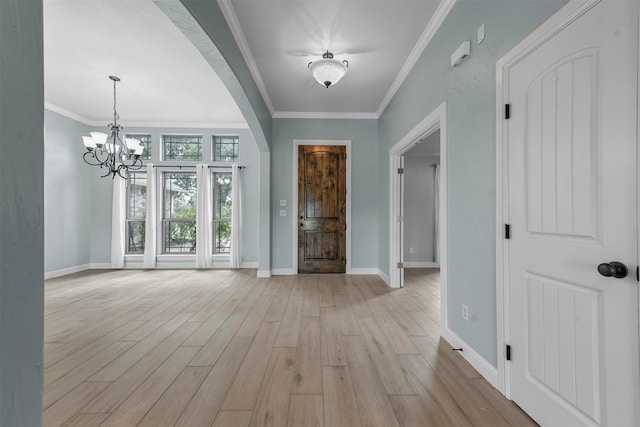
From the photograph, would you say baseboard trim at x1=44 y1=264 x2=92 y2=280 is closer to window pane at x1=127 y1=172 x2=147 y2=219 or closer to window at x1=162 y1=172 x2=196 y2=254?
window pane at x1=127 y1=172 x2=147 y2=219

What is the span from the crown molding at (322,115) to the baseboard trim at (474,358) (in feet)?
12.4

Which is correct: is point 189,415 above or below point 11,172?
below

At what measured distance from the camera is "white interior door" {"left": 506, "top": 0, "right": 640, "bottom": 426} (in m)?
1.02

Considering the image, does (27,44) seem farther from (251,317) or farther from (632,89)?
(251,317)

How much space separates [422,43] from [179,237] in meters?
5.43

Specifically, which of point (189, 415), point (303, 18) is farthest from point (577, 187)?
point (303, 18)

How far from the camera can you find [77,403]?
1.58 metres

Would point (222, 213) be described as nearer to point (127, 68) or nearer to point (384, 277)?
point (127, 68)

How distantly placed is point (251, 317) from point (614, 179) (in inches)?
114

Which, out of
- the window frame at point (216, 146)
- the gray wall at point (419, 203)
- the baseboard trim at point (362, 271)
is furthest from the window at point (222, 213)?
the gray wall at point (419, 203)

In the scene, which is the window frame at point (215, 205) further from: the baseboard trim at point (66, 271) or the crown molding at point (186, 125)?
the baseboard trim at point (66, 271)

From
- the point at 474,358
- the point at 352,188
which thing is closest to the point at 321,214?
the point at 352,188

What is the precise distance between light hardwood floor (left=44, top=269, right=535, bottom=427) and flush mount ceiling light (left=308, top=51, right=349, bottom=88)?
261 centimetres

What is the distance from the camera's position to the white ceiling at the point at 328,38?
241cm
